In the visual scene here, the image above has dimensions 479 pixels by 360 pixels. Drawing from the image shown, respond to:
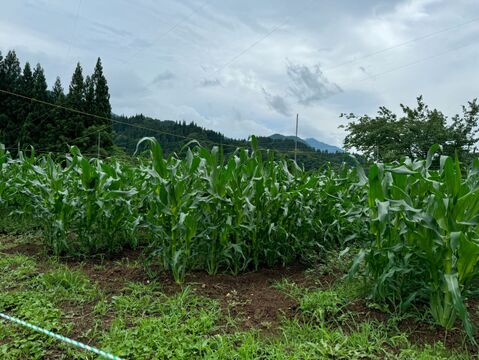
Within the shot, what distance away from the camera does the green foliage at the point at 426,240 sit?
2107mm

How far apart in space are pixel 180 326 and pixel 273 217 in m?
1.58

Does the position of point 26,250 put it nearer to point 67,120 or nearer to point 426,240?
point 426,240

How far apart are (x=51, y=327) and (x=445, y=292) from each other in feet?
8.22

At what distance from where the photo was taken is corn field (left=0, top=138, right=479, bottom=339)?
221 cm

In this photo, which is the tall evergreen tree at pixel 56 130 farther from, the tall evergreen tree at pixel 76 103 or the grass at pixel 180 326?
the grass at pixel 180 326

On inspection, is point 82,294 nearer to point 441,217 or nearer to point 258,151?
point 258,151

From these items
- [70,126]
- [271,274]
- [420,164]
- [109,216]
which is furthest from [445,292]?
→ [70,126]

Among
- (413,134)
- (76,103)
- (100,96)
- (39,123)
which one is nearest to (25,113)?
(39,123)

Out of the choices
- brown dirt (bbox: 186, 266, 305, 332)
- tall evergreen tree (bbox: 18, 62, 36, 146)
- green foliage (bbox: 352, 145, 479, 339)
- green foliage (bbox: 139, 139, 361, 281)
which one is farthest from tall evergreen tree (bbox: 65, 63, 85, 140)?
green foliage (bbox: 352, 145, 479, 339)

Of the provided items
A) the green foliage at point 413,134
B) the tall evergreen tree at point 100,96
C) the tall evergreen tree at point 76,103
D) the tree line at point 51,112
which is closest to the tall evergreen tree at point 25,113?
the tree line at point 51,112

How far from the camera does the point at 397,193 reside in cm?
255

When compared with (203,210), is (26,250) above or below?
below

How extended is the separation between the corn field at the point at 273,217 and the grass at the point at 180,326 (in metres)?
0.30

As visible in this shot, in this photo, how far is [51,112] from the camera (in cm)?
2830
